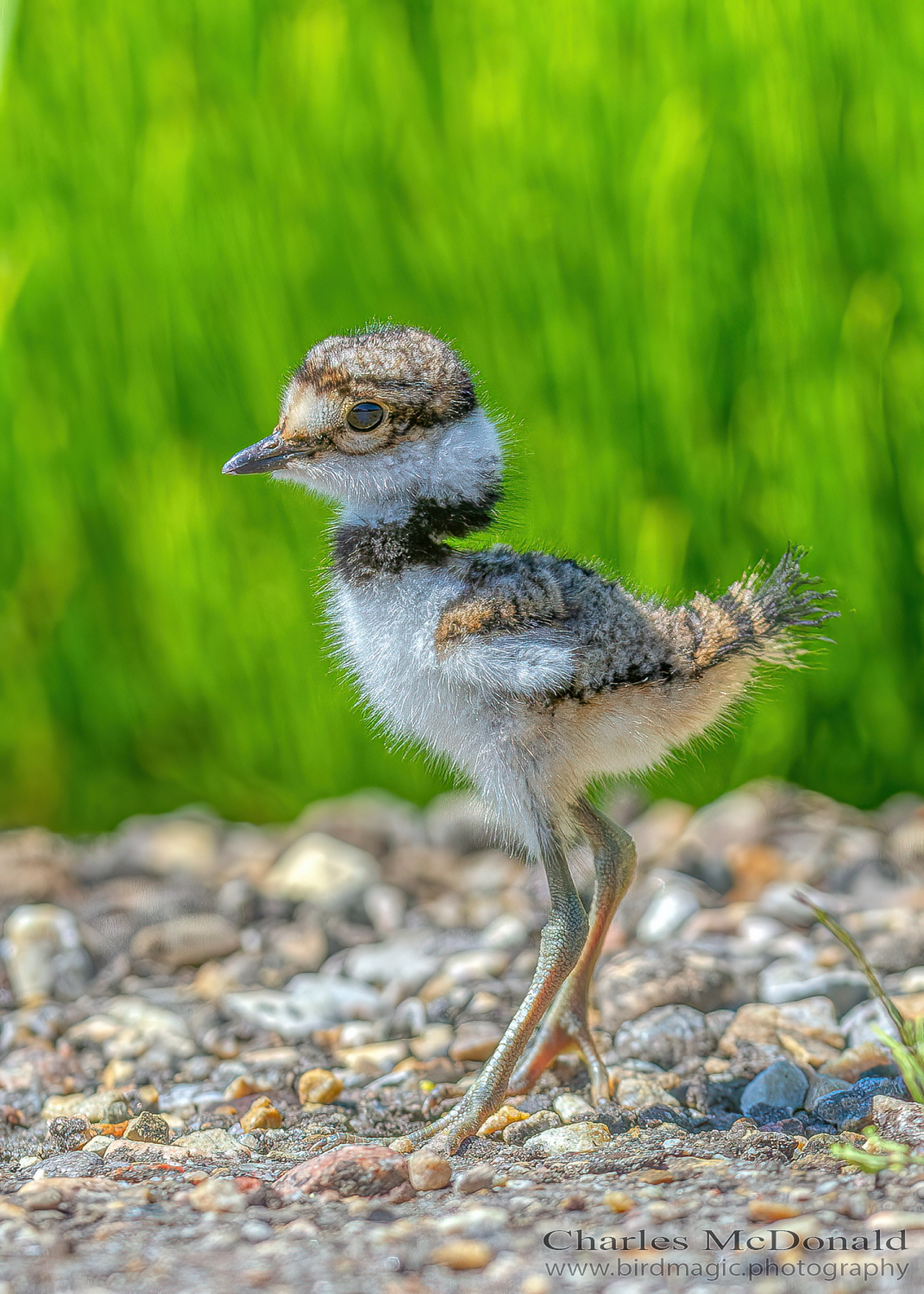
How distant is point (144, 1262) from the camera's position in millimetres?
1505

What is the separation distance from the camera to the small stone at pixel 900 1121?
183 centimetres

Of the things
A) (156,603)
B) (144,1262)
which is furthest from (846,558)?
(144,1262)

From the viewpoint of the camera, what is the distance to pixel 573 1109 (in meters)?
2.28

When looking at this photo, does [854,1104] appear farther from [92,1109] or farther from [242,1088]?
[92,1109]

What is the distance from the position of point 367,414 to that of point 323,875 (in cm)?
173

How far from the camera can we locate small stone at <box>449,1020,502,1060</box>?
256 cm

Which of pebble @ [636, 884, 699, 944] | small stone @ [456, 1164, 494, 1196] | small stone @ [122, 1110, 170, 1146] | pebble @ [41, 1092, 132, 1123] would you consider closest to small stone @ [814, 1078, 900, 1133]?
small stone @ [456, 1164, 494, 1196]

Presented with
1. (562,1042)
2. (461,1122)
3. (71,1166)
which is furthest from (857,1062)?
(71,1166)

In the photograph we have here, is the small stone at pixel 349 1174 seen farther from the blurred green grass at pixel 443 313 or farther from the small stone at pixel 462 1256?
the blurred green grass at pixel 443 313

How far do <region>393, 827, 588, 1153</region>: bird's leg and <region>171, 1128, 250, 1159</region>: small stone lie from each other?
27cm

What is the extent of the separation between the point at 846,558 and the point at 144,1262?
8.73ft

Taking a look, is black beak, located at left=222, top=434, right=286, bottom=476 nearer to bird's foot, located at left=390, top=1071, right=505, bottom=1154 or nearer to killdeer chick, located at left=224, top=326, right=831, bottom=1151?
killdeer chick, located at left=224, top=326, right=831, bottom=1151

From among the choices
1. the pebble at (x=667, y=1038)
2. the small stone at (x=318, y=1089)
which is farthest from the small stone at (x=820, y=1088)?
the small stone at (x=318, y=1089)

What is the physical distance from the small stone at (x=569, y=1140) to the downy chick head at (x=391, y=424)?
1.04 m
